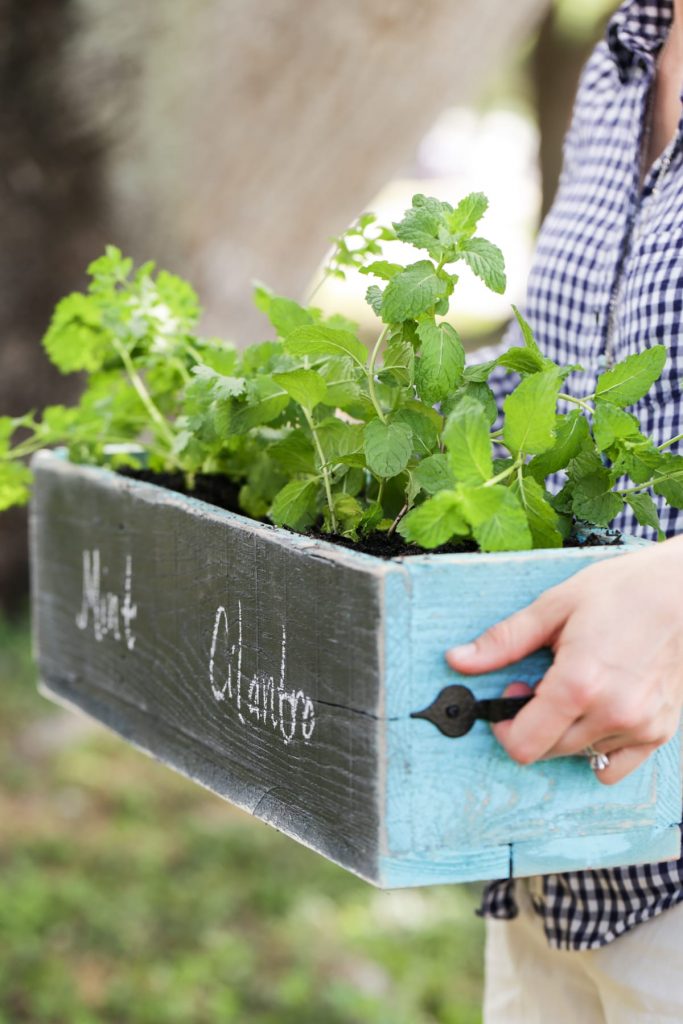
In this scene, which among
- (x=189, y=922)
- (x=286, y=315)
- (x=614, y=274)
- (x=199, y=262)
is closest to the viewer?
(x=286, y=315)

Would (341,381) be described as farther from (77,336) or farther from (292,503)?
(77,336)

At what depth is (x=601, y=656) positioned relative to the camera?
0.80 metres

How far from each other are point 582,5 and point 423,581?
553 cm

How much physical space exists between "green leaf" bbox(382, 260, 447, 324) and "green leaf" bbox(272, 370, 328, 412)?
0.11m

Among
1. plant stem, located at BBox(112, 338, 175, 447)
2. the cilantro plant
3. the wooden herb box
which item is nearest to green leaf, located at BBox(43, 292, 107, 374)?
plant stem, located at BBox(112, 338, 175, 447)

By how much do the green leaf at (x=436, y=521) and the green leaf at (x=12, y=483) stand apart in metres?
0.66

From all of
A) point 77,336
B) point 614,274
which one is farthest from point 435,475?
point 77,336

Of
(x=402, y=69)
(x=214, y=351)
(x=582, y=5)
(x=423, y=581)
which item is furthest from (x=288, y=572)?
(x=582, y=5)

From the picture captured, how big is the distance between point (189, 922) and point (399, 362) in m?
2.30

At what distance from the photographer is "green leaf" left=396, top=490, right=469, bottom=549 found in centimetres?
84

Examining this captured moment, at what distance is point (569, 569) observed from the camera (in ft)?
2.85

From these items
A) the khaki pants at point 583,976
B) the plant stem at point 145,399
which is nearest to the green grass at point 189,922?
the khaki pants at point 583,976

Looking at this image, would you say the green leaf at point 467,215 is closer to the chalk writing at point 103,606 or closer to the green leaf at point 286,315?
the green leaf at point 286,315

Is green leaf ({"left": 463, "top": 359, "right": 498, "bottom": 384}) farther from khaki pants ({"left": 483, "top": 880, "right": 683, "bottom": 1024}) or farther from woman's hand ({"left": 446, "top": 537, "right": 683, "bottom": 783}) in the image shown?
khaki pants ({"left": 483, "top": 880, "right": 683, "bottom": 1024})
